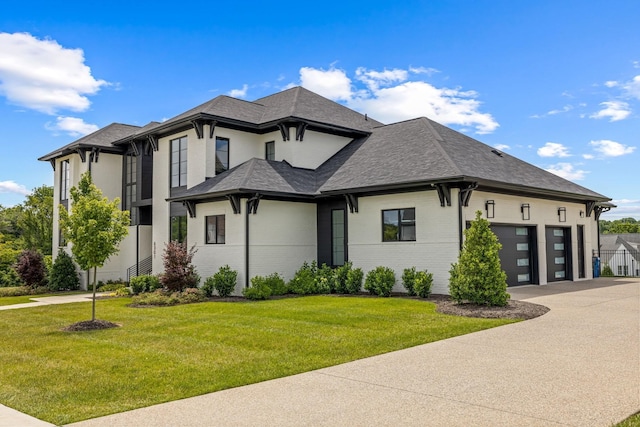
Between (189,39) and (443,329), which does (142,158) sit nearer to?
(189,39)

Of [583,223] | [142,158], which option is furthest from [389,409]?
[142,158]

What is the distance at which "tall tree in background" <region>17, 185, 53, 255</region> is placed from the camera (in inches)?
1597

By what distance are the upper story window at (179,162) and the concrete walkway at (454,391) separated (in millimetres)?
16703

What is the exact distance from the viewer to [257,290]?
59.7 feet

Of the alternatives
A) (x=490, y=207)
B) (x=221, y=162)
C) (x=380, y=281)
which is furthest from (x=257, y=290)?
(x=490, y=207)

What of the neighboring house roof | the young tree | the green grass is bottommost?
the green grass

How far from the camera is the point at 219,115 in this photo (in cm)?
2234

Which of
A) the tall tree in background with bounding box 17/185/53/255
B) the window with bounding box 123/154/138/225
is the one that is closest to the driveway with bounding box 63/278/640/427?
the window with bounding box 123/154/138/225

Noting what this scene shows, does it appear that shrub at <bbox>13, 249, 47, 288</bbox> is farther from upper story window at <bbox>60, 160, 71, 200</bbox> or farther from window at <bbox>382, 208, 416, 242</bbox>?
window at <bbox>382, 208, 416, 242</bbox>

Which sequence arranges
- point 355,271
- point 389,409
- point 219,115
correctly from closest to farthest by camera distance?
point 389,409, point 355,271, point 219,115

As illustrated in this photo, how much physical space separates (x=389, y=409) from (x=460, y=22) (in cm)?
1512

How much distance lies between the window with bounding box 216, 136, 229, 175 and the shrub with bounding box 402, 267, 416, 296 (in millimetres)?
9624

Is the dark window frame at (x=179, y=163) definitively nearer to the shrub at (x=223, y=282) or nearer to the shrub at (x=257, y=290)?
the shrub at (x=223, y=282)

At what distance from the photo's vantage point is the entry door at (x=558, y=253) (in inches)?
847
